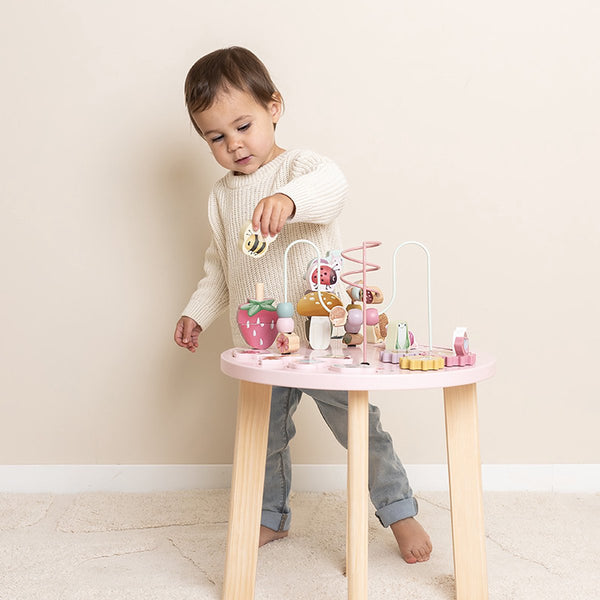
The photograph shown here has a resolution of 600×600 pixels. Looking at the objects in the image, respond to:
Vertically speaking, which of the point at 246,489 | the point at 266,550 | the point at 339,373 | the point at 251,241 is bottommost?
the point at 266,550

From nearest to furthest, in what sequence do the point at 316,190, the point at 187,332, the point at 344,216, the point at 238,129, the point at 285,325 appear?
the point at 285,325
the point at 316,190
the point at 238,129
the point at 187,332
the point at 344,216

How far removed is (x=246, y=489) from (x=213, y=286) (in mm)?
432

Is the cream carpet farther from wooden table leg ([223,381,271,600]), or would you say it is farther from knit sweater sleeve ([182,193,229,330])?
knit sweater sleeve ([182,193,229,330])

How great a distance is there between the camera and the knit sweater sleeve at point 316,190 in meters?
1.05

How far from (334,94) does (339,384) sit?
86 cm

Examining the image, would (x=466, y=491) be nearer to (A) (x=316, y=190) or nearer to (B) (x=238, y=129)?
(A) (x=316, y=190)

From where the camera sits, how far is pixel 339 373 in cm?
85

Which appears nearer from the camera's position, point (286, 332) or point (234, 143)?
point (286, 332)

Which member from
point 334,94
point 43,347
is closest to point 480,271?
point 334,94

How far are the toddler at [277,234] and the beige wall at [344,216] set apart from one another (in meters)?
0.27

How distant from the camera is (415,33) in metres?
1.51

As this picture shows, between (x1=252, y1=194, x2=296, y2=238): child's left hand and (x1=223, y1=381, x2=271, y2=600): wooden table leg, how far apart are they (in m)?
0.22

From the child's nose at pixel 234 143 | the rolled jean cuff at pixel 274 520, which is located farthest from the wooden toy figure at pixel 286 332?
the rolled jean cuff at pixel 274 520

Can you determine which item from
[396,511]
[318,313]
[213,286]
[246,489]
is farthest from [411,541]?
[213,286]
